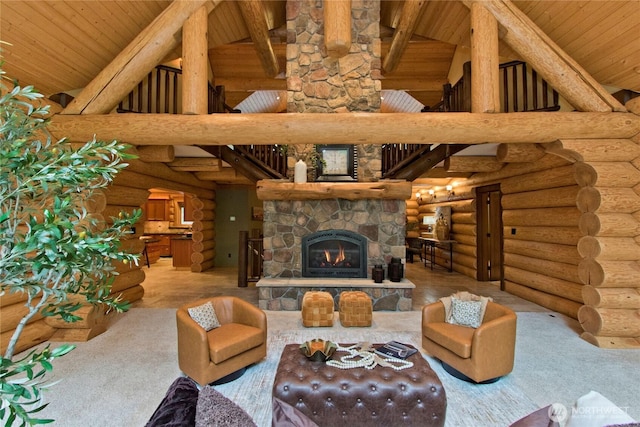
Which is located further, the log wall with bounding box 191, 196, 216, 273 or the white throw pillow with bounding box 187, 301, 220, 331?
the log wall with bounding box 191, 196, 216, 273

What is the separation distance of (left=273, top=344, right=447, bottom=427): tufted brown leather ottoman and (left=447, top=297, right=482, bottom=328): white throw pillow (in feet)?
4.38

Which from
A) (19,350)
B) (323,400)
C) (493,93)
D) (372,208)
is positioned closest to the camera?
(323,400)

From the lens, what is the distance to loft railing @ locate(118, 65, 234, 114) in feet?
16.5

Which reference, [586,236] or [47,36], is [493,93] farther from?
[47,36]

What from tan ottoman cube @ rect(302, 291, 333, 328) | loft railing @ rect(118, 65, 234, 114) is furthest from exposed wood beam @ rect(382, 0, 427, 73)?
tan ottoman cube @ rect(302, 291, 333, 328)

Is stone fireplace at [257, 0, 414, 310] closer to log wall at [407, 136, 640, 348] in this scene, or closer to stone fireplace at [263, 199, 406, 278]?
stone fireplace at [263, 199, 406, 278]

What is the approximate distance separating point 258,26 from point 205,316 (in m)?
4.96

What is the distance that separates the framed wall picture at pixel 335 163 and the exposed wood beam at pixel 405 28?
2.38m

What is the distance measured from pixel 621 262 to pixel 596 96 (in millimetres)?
2122

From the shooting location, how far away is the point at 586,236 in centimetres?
413

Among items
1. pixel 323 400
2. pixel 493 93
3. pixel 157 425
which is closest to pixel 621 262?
pixel 493 93

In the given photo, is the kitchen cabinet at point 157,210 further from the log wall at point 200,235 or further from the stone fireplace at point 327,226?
the stone fireplace at point 327,226

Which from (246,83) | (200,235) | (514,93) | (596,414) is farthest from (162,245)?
(596,414)

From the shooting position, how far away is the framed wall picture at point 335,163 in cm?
547
